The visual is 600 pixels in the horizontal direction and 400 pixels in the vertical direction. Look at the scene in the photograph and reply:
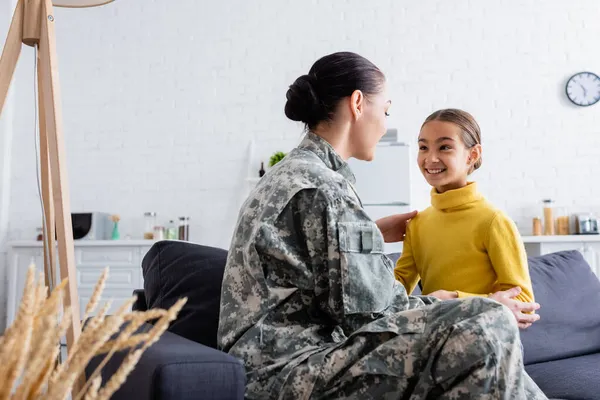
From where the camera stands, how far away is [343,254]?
1.44 meters

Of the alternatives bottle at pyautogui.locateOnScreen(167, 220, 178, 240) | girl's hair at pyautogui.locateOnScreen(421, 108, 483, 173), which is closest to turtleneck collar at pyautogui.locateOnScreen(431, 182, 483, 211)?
girl's hair at pyautogui.locateOnScreen(421, 108, 483, 173)

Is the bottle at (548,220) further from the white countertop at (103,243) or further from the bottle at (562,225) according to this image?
the white countertop at (103,243)

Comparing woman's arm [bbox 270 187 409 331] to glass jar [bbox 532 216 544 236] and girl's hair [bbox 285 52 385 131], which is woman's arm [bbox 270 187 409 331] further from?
glass jar [bbox 532 216 544 236]

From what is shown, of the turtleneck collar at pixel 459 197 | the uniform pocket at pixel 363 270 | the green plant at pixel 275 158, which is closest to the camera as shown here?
the uniform pocket at pixel 363 270

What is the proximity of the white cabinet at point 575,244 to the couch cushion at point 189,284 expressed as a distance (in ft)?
10.7

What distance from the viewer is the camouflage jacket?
1434mm

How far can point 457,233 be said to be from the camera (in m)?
2.12

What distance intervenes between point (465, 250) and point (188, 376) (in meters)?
1.16

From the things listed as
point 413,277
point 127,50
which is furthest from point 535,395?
point 127,50

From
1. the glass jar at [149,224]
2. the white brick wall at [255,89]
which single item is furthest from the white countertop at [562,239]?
the glass jar at [149,224]

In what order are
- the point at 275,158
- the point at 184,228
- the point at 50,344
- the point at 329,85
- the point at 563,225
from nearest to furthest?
the point at 50,344, the point at 329,85, the point at 563,225, the point at 275,158, the point at 184,228

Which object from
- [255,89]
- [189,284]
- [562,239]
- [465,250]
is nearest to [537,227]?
[562,239]

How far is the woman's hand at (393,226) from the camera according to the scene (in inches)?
90.7

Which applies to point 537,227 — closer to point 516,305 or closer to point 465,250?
point 465,250
